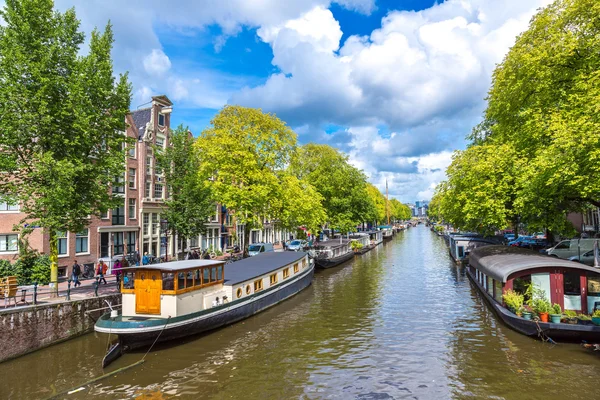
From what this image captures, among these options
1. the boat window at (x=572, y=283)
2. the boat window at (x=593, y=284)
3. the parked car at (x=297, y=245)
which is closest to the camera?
the boat window at (x=593, y=284)

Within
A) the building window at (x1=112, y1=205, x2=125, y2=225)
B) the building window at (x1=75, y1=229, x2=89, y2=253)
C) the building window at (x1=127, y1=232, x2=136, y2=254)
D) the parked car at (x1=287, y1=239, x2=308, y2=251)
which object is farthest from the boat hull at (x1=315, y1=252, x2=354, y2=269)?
the building window at (x1=75, y1=229, x2=89, y2=253)

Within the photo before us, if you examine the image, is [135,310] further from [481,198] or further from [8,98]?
[481,198]

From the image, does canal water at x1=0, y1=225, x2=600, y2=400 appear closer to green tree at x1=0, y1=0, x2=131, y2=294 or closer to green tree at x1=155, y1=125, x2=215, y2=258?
green tree at x1=0, y1=0, x2=131, y2=294

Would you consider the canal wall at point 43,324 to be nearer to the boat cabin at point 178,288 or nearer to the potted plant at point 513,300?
the boat cabin at point 178,288

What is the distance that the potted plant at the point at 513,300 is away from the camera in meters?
17.4

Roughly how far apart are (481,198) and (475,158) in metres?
4.63

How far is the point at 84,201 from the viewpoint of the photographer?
21.3 metres

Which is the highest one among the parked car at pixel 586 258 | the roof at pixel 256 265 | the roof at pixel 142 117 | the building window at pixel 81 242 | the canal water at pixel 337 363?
the roof at pixel 142 117

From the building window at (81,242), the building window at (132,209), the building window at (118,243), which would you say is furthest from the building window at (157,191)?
the building window at (81,242)

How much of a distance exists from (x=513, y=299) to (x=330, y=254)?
29064mm

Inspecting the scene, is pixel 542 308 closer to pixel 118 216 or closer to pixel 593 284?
pixel 593 284

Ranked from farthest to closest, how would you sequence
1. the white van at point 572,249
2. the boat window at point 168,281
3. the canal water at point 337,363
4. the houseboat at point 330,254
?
the houseboat at point 330,254, the white van at point 572,249, the boat window at point 168,281, the canal water at point 337,363

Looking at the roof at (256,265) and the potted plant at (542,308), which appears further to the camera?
the roof at (256,265)

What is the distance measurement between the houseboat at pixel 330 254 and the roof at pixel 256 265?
10954 mm
